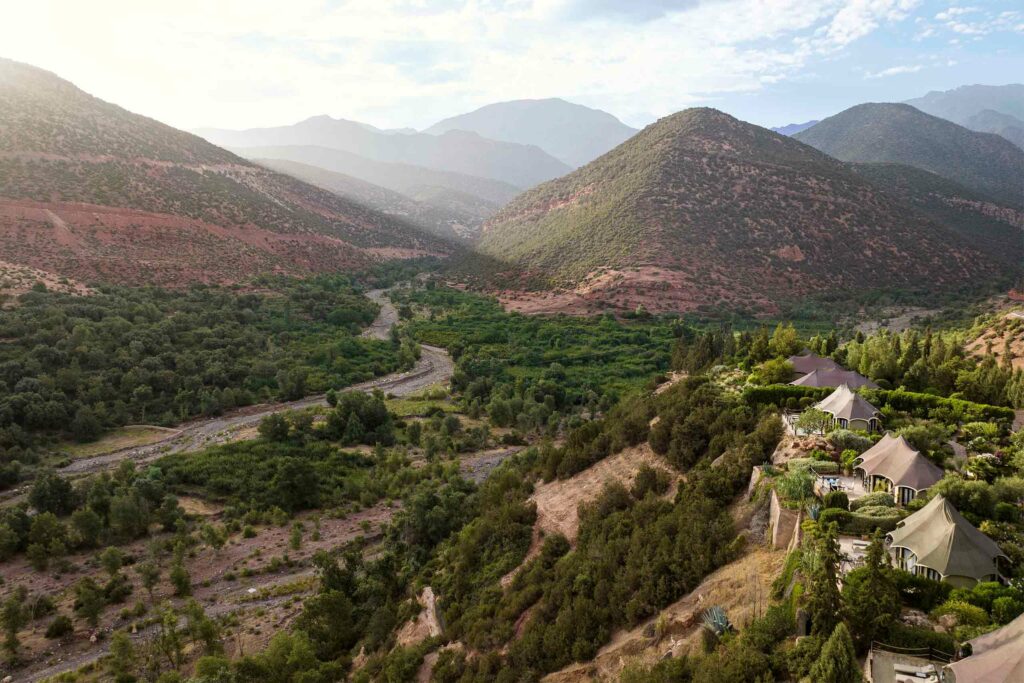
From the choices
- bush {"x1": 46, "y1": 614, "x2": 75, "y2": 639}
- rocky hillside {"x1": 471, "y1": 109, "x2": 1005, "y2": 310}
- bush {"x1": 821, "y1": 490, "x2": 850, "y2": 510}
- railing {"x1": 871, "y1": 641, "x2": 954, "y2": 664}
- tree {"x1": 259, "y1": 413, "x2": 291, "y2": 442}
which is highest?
rocky hillside {"x1": 471, "y1": 109, "x2": 1005, "y2": 310}

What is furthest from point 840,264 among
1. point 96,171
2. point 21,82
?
point 21,82

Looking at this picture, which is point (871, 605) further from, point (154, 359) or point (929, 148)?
point (929, 148)

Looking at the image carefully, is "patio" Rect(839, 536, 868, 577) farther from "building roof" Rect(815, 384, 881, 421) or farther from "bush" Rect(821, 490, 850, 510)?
"building roof" Rect(815, 384, 881, 421)

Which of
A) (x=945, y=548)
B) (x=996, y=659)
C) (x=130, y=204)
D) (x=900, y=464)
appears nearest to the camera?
(x=996, y=659)

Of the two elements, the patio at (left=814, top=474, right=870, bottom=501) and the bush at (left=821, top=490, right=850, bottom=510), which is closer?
the bush at (left=821, top=490, right=850, bottom=510)

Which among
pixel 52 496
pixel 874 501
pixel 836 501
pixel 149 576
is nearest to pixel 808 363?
pixel 874 501

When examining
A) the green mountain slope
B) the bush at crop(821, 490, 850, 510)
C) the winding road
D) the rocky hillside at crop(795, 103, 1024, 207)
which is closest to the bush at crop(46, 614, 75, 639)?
the winding road

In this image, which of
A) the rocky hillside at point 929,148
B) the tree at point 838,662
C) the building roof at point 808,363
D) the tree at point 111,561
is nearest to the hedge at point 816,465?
the tree at point 838,662
